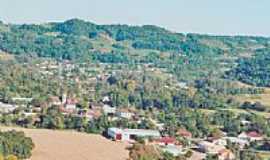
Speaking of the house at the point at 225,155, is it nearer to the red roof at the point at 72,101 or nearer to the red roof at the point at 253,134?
the red roof at the point at 253,134

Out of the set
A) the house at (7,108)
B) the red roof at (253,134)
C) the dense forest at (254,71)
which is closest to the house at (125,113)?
the house at (7,108)

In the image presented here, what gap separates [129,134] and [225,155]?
8.24m

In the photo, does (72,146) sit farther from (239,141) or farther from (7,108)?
(7,108)

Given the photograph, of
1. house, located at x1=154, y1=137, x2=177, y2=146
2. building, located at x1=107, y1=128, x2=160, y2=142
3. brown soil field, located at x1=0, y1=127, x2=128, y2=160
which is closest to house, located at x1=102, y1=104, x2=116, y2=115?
building, located at x1=107, y1=128, x2=160, y2=142

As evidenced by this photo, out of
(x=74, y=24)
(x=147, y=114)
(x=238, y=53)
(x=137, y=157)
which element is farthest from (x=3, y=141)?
(x=74, y=24)

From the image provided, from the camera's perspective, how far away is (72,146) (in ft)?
155

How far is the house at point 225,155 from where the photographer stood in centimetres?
4628

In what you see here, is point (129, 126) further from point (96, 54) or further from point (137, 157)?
point (96, 54)

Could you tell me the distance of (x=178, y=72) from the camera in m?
110

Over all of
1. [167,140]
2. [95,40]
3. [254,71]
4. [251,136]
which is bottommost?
[254,71]

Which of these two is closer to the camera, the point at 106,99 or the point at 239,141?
the point at 239,141

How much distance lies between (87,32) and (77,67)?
39.7 metres

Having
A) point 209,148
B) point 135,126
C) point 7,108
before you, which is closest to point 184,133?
point 135,126

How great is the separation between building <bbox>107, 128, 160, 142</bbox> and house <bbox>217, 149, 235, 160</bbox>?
662 centimetres
